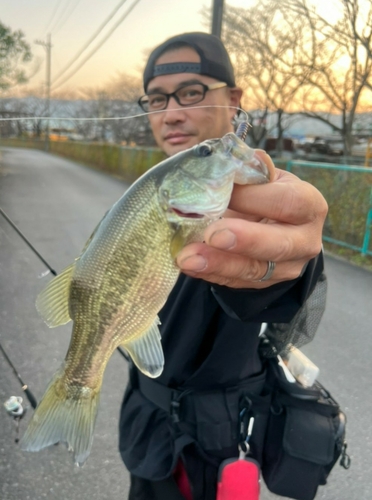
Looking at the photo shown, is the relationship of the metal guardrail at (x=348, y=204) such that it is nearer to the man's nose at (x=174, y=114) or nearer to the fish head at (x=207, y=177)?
the man's nose at (x=174, y=114)

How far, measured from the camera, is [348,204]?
8961 millimetres

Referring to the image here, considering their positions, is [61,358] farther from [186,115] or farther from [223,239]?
[223,239]

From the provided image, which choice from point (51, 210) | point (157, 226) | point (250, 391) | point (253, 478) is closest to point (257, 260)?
point (157, 226)

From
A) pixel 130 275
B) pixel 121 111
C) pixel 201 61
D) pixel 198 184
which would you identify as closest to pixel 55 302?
pixel 130 275

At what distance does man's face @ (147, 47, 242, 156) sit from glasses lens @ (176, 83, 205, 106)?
0.06 ft

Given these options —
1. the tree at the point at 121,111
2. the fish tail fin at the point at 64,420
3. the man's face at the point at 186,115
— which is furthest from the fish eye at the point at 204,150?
the tree at the point at 121,111

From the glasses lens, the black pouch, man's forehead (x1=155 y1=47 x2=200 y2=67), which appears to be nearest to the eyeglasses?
the glasses lens

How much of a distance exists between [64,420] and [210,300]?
645 mm

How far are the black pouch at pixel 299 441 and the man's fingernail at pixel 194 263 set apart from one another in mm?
914

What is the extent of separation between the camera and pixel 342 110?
13992 mm

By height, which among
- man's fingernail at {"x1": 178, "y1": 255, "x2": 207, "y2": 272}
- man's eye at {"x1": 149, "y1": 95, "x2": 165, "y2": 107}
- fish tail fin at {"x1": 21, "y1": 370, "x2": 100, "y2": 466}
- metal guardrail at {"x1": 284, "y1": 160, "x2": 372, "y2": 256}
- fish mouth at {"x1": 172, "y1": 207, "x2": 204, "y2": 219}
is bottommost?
metal guardrail at {"x1": 284, "y1": 160, "x2": 372, "y2": 256}

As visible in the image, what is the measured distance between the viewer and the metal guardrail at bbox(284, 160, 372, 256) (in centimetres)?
850

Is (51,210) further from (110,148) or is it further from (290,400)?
(110,148)

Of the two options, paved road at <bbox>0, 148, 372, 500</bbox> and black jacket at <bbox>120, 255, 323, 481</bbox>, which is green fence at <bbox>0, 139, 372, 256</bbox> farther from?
black jacket at <bbox>120, 255, 323, 481</bbox>
